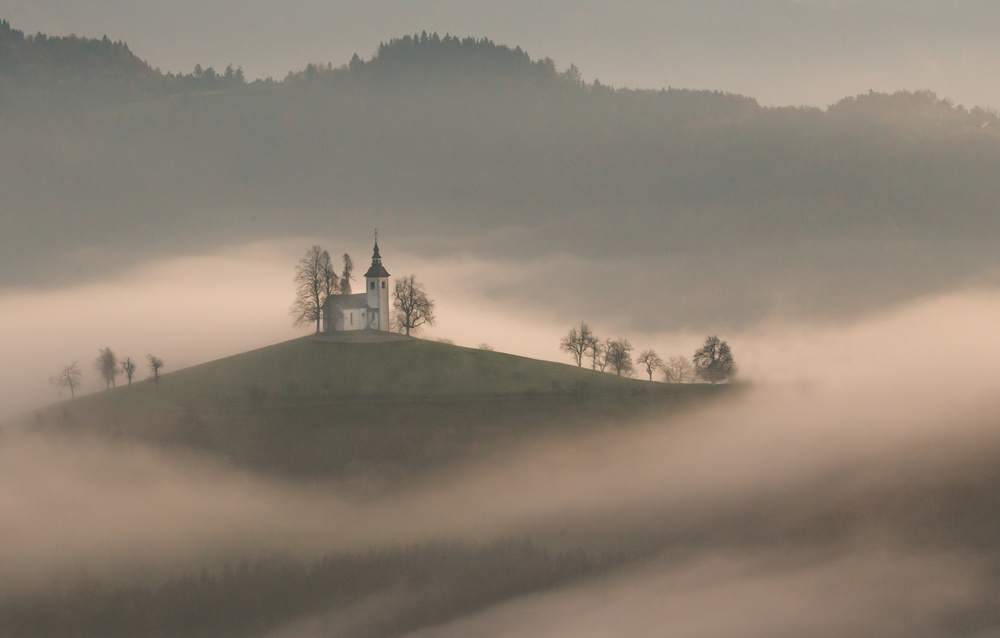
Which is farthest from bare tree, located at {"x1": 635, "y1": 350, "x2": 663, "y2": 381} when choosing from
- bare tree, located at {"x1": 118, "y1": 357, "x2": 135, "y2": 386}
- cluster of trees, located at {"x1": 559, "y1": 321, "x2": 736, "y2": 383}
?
bare tree, located at {"x1": 118, "y1": 357, "x2": 135, "y2": 386}

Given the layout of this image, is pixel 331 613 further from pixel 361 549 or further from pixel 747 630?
pixel 747 630

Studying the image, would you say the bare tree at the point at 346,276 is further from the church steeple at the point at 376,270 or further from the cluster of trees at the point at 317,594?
the cluster of trees at the point at 317,594

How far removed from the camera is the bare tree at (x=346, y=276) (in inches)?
5305

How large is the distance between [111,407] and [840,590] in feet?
478

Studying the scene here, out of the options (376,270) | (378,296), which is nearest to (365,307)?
(378,296)

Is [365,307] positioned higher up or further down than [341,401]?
higher up

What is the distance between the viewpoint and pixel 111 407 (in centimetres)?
12838

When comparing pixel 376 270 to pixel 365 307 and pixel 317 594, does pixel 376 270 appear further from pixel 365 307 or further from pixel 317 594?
pixel 317 594

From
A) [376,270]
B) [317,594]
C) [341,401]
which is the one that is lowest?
[317,594]

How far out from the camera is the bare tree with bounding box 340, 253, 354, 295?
442ft

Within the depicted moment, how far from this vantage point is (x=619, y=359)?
137250 millimetres

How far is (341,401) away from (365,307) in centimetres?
1471

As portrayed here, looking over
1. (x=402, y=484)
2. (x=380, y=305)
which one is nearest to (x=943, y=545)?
(x=402, y=484)

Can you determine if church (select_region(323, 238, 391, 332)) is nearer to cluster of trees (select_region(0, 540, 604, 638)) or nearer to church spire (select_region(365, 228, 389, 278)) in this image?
church spire (select_region(365, 228, 389, 278))
